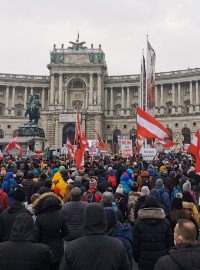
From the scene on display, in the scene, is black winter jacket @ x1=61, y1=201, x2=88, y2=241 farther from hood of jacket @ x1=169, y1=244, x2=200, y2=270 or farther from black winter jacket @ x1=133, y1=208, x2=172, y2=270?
hood of jacket @ x1=169, y1=244, x2=200, y2=270

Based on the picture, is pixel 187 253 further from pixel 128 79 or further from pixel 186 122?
pixel 128 79

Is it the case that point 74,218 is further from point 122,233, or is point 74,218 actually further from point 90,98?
point 90,98

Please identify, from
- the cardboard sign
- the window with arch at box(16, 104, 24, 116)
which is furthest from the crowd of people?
the window with arch at box(16, 104, 24, 116)

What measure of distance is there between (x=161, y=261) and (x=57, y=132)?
220 feet

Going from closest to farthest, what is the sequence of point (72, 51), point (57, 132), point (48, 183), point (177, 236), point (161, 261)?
point (161, 261) < point (177, 236) < point (48, 183) < point (57, 132) < point (72, 51)

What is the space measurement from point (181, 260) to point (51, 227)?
9.93 feet

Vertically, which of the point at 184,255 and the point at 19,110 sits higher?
the point at 19,110

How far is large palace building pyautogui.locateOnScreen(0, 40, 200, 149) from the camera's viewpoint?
232ft

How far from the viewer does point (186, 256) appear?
11.9ft

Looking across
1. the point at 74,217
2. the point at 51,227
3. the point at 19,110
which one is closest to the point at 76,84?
the point at 19,110

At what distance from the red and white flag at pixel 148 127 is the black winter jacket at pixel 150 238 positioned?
11.6 metres

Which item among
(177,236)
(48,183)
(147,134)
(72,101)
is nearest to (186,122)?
(72,101)

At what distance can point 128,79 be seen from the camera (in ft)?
253

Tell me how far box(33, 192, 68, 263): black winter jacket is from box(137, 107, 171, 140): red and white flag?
11811 millimetres
